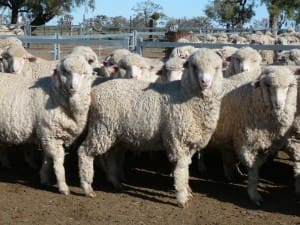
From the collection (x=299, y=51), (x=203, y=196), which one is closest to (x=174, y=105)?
(x=203, y=196)

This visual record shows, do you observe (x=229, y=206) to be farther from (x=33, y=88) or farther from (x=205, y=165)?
(x=33, y=88)

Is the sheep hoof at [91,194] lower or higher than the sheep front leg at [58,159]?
lower

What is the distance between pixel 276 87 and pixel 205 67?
2.43ft

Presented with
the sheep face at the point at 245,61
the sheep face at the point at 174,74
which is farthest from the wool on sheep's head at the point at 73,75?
the sheep face at the point at 245,61

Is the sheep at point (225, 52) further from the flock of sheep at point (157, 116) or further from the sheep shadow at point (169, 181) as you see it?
the flock of sheep at point (157, 116)

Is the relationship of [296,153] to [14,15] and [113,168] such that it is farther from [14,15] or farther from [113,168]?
[14,15]

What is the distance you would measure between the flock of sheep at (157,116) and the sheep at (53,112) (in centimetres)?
1

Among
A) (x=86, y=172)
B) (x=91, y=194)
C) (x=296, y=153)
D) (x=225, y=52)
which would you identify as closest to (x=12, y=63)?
(x=86, y=172)

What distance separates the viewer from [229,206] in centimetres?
562

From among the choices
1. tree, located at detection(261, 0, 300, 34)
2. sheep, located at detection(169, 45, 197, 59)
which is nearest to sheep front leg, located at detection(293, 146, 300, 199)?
sheep, located at detection(169, 45, 197, 59)

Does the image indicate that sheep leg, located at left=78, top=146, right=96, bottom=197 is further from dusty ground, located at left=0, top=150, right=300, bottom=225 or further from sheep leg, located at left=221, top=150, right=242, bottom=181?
sheep leg, located at left=221, top=150, right=242, bottom=181

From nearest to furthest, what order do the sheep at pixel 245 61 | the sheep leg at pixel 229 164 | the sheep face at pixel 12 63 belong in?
the sheep leg at pixel 229 164 < the sheep at pixel 245 61 < the sheep face at pixel 12 63

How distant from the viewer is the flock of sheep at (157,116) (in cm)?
555

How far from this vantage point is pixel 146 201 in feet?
18.9
